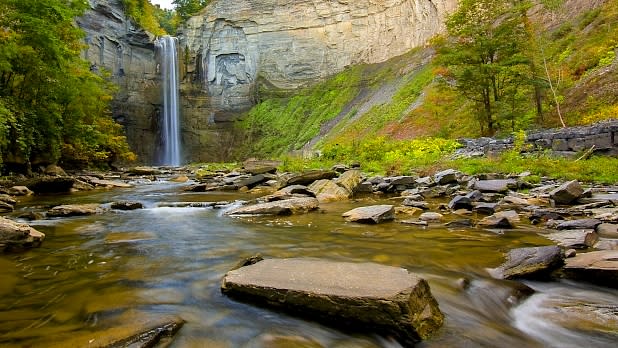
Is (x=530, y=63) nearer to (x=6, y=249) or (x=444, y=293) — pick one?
(x=444, y=293)

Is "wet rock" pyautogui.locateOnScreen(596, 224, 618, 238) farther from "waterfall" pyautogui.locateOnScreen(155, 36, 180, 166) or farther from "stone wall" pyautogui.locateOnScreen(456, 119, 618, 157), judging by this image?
"waterfall" pyautogui.locateOnScreen(155, 36, 180, 166)

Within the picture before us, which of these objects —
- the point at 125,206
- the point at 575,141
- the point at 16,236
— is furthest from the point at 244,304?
the point at 575,141

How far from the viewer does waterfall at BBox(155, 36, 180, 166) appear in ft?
157

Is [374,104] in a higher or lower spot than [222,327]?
higher

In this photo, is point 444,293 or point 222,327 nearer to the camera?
point 222,327

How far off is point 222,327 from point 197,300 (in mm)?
653

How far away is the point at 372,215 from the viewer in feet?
23.0

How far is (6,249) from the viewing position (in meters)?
5.14

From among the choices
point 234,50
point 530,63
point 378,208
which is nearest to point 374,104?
point 530,63

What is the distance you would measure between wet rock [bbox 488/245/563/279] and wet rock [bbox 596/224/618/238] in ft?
5.38

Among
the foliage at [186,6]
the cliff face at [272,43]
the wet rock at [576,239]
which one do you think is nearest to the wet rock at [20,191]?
the wet rock at [576,239]

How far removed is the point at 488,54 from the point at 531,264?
1716cm

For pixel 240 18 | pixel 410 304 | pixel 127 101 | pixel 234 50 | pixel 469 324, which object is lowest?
pixel 469 324

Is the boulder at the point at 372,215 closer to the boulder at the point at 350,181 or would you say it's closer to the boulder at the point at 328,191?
the boulder at the point at 328,191
